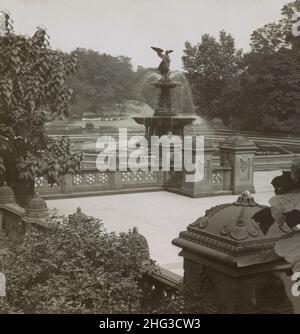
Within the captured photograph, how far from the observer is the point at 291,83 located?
155ft

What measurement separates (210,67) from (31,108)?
35483 millimetres

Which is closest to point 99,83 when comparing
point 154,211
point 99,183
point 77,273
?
point 99,183

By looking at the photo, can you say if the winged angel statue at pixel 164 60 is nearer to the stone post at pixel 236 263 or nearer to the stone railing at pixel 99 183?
the stone railing at pixel 99 183

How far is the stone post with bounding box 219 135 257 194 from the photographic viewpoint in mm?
19484

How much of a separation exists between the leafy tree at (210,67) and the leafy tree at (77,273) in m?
35.4

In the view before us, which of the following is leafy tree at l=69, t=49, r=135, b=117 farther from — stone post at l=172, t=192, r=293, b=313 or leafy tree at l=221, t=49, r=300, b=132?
stone post at l=172, t=192, r=293, b=313

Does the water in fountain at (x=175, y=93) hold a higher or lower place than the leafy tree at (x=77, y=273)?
higher

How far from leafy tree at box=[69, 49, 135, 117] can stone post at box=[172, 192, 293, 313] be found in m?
60.5

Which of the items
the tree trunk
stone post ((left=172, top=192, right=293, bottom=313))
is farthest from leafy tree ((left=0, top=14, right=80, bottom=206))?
stone post ((left=172, top=192, right=293, bottom=313))

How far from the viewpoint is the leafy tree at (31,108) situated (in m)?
11.9

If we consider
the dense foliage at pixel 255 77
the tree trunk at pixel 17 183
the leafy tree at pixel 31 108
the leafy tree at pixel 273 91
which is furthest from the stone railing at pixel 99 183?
the leafy tree at pixel 273 91

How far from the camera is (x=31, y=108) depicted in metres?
12.7

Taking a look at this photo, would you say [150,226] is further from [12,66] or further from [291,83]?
[291,83]

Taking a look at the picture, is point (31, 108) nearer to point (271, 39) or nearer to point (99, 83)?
point (271, 39)
